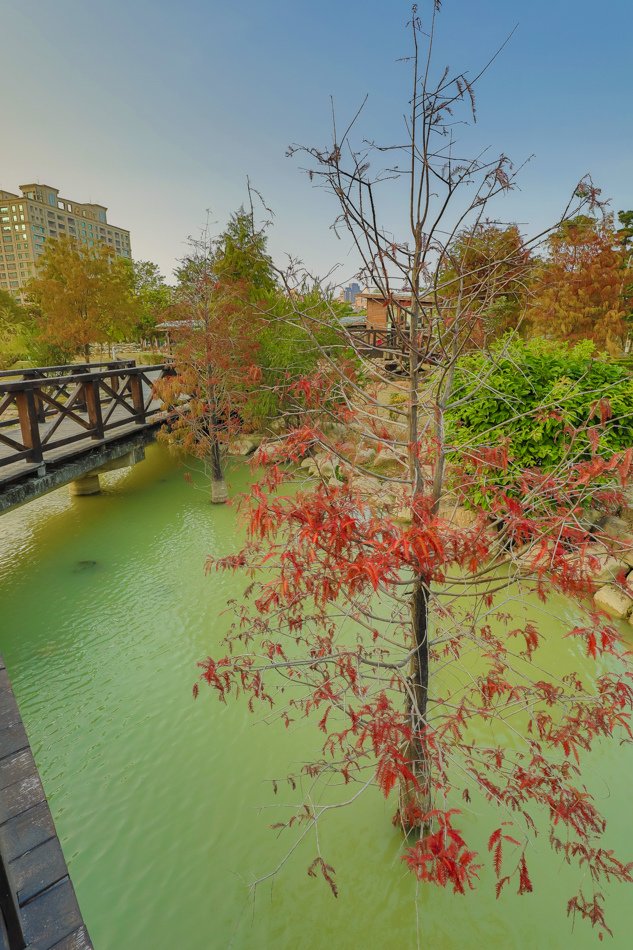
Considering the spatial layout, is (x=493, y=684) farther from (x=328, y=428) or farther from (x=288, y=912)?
(x=328, y=428)

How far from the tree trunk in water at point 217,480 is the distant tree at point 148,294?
18.9 meters

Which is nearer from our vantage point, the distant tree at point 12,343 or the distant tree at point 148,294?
the distant tree at point 12,343

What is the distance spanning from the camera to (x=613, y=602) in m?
5.36

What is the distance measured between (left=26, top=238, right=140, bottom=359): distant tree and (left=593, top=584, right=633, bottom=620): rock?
716 inches

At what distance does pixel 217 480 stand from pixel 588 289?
11.9m

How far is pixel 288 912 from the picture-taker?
2.72m

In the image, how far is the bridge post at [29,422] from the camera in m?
6.07

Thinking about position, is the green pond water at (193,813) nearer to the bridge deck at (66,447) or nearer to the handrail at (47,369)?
the bridge deck at (66,447)

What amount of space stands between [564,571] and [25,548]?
751 centimetres

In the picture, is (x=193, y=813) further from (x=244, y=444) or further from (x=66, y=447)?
(x=244, y=444)

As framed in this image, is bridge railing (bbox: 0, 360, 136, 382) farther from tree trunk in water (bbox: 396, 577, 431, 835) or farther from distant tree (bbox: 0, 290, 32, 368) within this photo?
distant tree (bbox: 0, 290, 32, 368)

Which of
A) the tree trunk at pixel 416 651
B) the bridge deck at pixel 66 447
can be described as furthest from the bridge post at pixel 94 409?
the tree trunk at pixel 416 651

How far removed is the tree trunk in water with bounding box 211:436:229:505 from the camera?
886 cm

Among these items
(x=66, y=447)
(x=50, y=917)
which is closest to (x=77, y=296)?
(x=66, y=447)
